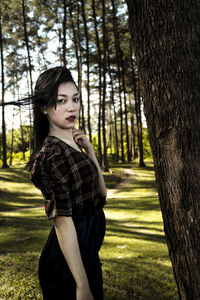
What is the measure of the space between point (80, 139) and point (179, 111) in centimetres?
75

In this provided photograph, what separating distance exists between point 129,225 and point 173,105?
7.87 meters

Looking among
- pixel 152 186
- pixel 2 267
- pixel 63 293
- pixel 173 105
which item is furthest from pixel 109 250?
pixel 152 186

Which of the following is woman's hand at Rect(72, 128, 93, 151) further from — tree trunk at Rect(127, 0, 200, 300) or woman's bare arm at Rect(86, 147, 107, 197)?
tree trunk at Rect(127, 0, 200, 300)

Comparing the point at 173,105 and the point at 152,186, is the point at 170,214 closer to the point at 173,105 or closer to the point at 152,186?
the point at 173,105

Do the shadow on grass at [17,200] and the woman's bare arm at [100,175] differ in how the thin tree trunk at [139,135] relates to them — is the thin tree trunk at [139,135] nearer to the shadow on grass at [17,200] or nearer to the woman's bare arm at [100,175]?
the shadow on grass at [17,200]

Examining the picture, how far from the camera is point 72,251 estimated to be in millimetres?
1707

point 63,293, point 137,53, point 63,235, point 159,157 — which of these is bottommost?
point 63,293

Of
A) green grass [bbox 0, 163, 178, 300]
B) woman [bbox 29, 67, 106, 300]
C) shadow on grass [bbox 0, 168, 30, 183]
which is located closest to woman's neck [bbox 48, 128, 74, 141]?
woman [bbox 29, 67, 106, 300]

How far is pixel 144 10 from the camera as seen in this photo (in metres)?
1.88

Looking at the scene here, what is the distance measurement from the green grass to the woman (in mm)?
1725

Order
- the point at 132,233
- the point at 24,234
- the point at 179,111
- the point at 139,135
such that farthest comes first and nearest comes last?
the point at 139,135 → the point at 132,233 → the point at 24,234 → the point at 179,111

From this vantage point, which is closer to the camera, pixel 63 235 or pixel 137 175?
pixel 63 235

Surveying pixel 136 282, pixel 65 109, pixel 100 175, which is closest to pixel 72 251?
pixel 100 175

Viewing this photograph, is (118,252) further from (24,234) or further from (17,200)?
(17,200)
